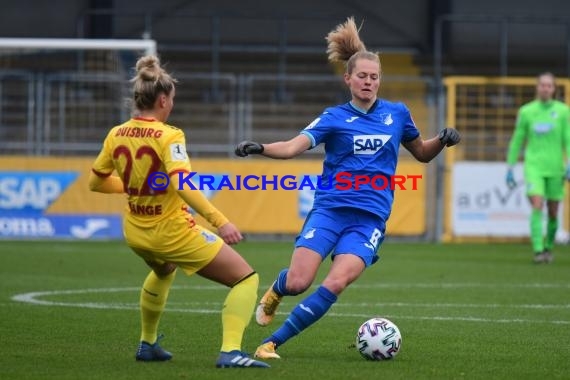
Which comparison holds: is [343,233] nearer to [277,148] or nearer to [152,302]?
[277,148]

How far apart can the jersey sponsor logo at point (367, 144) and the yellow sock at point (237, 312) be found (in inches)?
48.2

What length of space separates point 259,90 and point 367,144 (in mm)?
18920

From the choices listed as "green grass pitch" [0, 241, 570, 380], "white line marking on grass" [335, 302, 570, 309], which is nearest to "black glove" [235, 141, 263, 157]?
"green grass pitch" [0, 241, 570, 380]

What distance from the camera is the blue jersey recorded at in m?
7.90

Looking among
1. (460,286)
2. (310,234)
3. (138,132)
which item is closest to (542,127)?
(460,286)

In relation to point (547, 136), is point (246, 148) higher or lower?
higher

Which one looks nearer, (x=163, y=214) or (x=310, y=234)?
(x=163, y=214)

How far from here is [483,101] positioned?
23.0 meters

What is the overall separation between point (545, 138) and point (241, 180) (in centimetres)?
639

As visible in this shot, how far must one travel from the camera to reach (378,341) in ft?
25.2

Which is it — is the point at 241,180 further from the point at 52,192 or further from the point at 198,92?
the point at 198,92

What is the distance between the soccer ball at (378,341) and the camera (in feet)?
25.2

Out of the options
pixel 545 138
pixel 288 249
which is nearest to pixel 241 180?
pixel 288 249

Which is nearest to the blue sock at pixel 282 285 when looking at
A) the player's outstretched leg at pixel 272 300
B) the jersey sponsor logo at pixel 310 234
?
the player's outstretched leg at pixel 272 300
